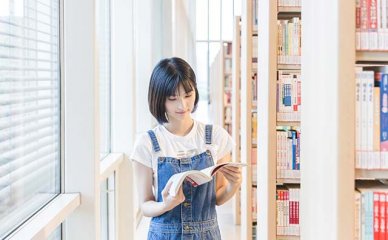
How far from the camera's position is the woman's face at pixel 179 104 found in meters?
2.26

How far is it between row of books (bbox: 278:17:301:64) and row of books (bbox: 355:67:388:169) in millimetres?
1272

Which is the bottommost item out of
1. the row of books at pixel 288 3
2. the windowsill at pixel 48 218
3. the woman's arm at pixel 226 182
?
the windowsill at pixel 48 218

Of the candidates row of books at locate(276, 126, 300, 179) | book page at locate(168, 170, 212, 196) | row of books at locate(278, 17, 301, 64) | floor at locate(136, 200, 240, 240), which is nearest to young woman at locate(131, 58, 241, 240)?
book page at locate(168, 170, 212, 196)

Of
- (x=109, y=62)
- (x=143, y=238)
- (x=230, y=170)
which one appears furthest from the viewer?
(x=143, y=238)

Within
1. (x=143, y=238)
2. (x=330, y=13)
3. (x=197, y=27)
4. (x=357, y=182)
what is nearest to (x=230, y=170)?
(x=357, y=182)

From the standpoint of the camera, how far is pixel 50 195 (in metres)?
2.50

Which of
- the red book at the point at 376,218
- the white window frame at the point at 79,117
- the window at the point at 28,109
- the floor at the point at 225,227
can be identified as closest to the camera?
the red book at the point at 376,218

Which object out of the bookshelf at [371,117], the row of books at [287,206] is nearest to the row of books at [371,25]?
the bookshelf at [371,117]

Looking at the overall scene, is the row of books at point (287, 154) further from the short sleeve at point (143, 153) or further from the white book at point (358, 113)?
the white book at point (358, 113)

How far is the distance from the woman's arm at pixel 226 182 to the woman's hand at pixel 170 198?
0.21 m

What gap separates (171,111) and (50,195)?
736mm

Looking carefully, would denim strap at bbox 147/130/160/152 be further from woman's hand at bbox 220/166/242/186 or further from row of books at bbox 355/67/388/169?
row of books at bbox 355/67/388/169

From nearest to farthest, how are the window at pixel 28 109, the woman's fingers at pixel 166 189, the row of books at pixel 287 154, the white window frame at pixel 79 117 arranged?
1. the window at pixel 28 109
2. the woman's fingers at pixel 166 189
3. the white window frame at pixel 79 117
4. the row of books at pixel 287 154

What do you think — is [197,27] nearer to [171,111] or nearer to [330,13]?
[171,111]
